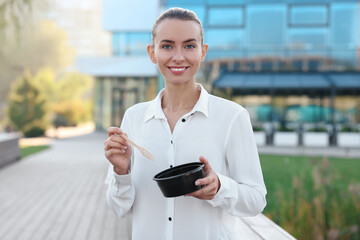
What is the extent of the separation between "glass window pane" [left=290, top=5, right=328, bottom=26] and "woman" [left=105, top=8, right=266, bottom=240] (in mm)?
18490

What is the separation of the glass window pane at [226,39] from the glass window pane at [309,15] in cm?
269

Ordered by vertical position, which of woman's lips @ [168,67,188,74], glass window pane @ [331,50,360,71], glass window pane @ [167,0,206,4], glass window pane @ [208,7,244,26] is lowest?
woman's lips @ [168,67,188,74]

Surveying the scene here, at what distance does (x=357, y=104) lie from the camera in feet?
58.6

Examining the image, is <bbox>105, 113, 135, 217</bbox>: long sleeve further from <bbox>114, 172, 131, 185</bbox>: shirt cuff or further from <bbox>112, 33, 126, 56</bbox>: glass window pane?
<bbox>112, 33, 126, 56</bbox>: glass window pane

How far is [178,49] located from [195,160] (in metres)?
0.43

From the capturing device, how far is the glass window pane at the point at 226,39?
18703mm

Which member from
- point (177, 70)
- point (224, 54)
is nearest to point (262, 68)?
point (224, 54)

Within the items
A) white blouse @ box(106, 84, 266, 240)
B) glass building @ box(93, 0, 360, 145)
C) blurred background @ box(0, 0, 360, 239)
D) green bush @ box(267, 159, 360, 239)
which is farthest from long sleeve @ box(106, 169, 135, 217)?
glass building @ box(93, 0, 360, 145)

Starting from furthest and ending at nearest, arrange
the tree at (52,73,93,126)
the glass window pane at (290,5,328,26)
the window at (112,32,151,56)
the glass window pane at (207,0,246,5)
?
the tree at (52,73,93,126) → the window at (112,32,151,56) → the glass window pane at (207,0,246,5) → the glass window pane at (290,5,328,26)

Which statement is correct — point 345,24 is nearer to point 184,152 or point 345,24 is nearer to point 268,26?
point 268,26

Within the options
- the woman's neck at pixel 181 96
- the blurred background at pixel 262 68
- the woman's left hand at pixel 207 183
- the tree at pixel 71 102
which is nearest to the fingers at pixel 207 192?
the woman's left hand at pixel 207 183

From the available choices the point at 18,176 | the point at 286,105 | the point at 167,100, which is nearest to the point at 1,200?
the point at 18,176

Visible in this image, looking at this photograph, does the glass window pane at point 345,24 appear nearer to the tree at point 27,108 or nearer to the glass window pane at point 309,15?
the glass window pane at point 309,15

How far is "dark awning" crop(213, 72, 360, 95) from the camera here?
55.6 ft
